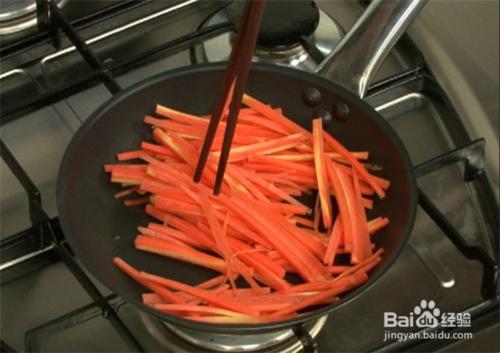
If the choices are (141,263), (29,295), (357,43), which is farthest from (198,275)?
(357,43)

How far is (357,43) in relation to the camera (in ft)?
3.04

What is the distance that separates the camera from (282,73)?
925mm

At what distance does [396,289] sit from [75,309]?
329 millimetres

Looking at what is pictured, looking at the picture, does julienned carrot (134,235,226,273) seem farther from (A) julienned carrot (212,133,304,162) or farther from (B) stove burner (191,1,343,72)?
(B) stove burner (191,1,343,72)

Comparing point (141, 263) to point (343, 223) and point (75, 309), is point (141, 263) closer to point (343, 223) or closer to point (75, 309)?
point (75, 309)

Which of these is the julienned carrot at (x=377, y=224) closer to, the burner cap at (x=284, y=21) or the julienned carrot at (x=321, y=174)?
the julienned carrot at (x=321, y=174)

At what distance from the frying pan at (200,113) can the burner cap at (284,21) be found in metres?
0.12

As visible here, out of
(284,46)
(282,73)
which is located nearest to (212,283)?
(282,73)

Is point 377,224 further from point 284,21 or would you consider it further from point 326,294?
point 284,21

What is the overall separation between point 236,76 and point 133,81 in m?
0.33

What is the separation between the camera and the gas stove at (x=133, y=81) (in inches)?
31.7

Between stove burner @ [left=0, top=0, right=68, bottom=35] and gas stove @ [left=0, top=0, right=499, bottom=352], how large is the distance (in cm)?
1

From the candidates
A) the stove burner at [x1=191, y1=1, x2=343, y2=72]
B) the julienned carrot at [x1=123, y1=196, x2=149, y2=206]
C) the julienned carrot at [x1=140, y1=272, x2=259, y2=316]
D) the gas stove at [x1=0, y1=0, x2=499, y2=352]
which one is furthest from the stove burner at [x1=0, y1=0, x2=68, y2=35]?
the julienned carrot at [x1=140, y1=272, x2=259, y2=316]

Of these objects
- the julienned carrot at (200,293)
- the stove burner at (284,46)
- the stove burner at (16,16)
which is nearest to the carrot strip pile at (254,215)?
the julienned carrot at (200,293)
